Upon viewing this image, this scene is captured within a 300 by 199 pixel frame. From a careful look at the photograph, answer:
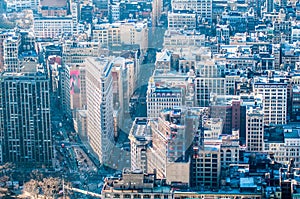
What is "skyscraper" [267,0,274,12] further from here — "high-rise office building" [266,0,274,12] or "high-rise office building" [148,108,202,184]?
"high-rise office building" [148,108,202,184]

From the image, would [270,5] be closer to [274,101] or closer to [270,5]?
[270,5]

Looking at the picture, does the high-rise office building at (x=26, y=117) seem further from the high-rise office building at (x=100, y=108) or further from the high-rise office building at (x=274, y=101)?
the high-rise office building at (x=274, y=101)

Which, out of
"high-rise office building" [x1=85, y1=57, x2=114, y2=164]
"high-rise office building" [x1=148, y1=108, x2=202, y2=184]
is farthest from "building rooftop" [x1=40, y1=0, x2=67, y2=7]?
"high-rise office building" [x1=148, y1=108, x2=202, y2=184]

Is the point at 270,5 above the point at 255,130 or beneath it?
above

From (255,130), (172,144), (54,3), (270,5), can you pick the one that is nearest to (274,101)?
(255,130)

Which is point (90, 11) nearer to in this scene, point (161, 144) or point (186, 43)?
point (186, 43)

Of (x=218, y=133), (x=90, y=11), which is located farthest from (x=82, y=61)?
(x=90, y=11)
